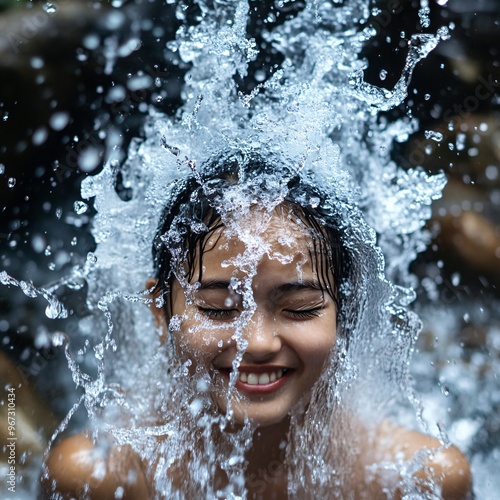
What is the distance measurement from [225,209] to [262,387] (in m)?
0.52

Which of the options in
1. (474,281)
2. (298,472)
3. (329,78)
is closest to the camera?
(298,472)

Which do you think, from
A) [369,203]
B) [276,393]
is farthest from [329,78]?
[276,393]

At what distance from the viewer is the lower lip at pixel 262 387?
1.90 meters

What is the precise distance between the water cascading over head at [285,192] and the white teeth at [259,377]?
0.64 ft

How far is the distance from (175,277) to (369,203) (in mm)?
1559

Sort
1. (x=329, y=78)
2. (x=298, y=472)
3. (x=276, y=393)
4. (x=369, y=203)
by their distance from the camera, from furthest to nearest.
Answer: (x=369, y=203)
(x=329, y=78)
(x=298, y=472)
(x=276, y=393)

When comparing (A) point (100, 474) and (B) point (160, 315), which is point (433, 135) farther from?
(A) point (100, 474)

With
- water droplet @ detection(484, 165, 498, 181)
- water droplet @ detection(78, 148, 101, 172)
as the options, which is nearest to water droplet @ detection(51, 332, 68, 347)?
water droplet @ detection(78, 148, 101, 172)

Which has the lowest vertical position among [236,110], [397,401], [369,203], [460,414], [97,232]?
[460,414]

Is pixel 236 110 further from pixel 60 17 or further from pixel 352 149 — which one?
pixel 60 17

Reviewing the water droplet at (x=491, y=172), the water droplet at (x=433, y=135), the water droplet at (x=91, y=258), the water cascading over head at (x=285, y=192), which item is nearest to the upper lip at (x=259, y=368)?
the water cascading over head at (x=285, y=192)

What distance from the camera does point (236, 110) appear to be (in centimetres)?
268

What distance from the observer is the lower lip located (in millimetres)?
1902

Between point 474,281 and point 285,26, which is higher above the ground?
point 285,26
